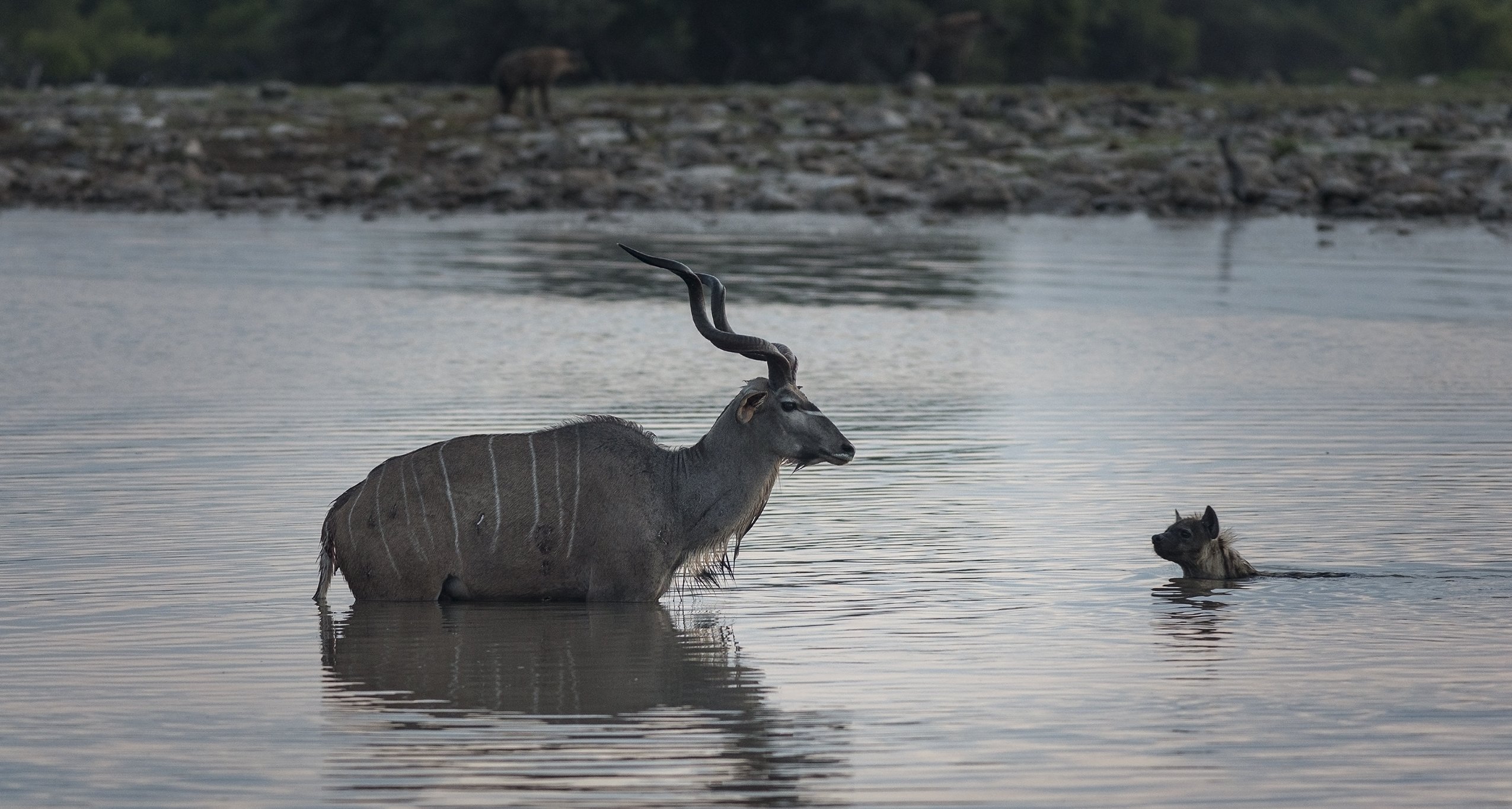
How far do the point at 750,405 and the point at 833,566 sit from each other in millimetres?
874

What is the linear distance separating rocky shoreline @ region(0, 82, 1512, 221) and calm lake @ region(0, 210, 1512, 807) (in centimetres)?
1014

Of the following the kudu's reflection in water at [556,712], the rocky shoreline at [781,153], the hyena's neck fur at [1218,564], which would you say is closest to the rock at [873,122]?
the rocky shoreline at [781,153]

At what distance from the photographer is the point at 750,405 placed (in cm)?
967

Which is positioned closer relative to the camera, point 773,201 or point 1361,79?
point 773,201

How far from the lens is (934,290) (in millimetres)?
22344

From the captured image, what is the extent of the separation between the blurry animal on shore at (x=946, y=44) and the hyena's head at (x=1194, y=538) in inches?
1505

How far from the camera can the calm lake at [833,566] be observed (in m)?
7.09

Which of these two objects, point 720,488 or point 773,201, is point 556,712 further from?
point 773,201

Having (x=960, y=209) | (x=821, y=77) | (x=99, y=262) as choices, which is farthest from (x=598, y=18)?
(x=99, y=262)

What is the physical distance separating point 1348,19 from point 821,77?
28706mm

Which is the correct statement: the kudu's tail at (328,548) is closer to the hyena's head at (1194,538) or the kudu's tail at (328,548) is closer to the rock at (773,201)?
the hyena's head at (1194,538)

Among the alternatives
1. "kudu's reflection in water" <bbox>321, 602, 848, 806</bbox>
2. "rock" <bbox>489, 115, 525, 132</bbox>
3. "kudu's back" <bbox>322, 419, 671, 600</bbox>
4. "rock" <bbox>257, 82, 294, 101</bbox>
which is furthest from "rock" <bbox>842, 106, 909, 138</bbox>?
"kudu's reflection in water" <bbox>321, 602, 848, 806</bbox>

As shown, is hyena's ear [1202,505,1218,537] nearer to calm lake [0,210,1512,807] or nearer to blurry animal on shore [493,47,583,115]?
calm lake [0,210,1512,807]

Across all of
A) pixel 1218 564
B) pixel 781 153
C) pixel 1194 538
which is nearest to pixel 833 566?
pixel 1194 538
